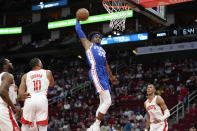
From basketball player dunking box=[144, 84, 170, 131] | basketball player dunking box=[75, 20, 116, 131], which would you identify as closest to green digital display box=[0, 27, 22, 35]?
basketball player dunking box=[144, 84, 170, 131]

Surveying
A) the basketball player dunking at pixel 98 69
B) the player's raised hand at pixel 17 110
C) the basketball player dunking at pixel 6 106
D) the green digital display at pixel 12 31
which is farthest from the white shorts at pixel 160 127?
the green digital display at pixel 12 31

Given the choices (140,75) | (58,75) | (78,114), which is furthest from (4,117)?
(58,75)

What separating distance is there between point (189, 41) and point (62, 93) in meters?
9.90

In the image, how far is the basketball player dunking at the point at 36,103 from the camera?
5.94m

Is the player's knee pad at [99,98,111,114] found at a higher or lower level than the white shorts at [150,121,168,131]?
higher

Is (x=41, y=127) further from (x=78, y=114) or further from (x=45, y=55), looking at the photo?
(x=45, y=55)

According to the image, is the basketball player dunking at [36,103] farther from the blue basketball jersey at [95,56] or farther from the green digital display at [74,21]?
the green digital display at [74,21]

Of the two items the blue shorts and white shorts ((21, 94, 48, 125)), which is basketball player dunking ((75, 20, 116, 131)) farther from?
white shorts ((21, 94, 48, 125))

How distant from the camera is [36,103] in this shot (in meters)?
5.91

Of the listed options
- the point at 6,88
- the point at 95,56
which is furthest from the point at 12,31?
the point at 6,88

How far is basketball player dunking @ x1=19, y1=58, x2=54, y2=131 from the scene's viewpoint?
594 centimetres

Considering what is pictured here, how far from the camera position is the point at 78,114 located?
20219mm

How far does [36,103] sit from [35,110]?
139mm

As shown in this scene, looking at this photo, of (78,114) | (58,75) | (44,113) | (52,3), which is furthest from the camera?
(52,3)
